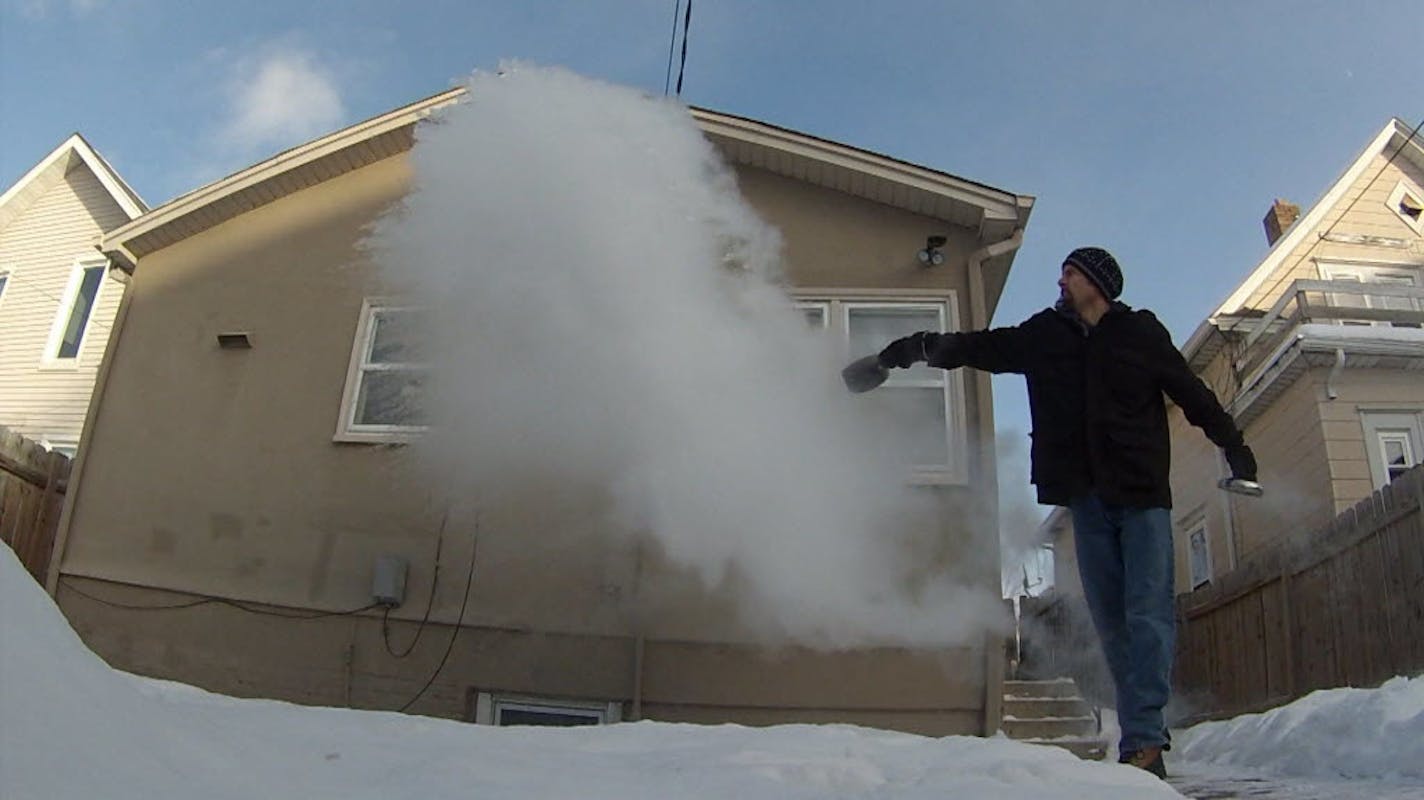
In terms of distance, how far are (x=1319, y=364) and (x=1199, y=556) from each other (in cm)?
354

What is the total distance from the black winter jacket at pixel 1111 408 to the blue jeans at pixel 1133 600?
0.07 m

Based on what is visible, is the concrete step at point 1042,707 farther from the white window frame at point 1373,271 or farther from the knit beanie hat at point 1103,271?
the white window frame at point 1373,271

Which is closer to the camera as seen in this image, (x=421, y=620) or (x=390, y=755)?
(x=390, y=755)

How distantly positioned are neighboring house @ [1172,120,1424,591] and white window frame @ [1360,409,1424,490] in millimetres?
13

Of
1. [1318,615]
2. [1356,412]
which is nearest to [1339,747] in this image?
[1318,615]

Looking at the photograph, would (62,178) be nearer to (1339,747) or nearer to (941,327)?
(941,327)

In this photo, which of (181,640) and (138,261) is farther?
(138,261)

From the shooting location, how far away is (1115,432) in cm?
355

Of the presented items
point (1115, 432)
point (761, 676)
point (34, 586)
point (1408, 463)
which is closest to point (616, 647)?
point (761, 676)

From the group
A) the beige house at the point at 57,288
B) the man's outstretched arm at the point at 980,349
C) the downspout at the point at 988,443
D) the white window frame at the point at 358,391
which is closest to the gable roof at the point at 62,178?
the beige house at the point at 57,288

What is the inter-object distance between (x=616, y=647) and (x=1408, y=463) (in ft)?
27.5

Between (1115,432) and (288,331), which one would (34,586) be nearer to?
(1115,432)

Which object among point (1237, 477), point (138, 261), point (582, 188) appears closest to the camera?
point (1237, 477)

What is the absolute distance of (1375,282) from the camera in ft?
42.1
